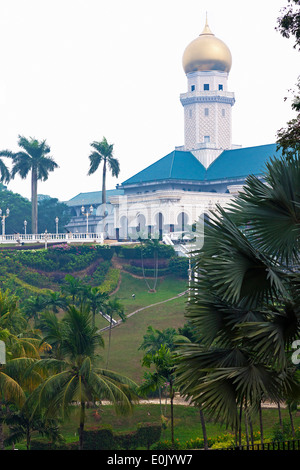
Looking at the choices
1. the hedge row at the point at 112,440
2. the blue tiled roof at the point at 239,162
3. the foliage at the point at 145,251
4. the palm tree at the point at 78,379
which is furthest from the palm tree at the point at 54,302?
the blue tiled roof at the point at 239,162

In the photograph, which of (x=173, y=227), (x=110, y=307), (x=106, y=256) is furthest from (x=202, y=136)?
(x=110, y=307)

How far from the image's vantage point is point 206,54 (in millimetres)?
85875

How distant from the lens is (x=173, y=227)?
7762 cm

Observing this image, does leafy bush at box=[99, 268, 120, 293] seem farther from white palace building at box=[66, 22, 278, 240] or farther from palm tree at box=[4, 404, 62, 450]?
palm tree at box=[4, 404, 62, 450]

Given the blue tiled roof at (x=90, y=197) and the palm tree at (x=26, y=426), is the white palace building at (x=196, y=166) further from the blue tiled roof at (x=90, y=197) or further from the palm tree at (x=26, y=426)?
the palm tree at (x=26, y=426)

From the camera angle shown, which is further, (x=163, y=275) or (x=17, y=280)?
(x=163, y=275)

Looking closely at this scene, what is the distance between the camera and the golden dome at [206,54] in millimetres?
85750

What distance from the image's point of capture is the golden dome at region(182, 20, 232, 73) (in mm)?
85750

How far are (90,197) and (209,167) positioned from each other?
81.2 ft

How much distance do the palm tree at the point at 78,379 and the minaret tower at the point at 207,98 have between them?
218 ft

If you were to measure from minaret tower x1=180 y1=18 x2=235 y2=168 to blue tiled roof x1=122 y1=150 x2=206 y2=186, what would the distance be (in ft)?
5.11

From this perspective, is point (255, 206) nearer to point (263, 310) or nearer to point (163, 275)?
point (263, 310)

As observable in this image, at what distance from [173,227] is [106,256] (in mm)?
18489

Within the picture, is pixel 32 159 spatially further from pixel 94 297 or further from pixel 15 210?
pixel 94 297
